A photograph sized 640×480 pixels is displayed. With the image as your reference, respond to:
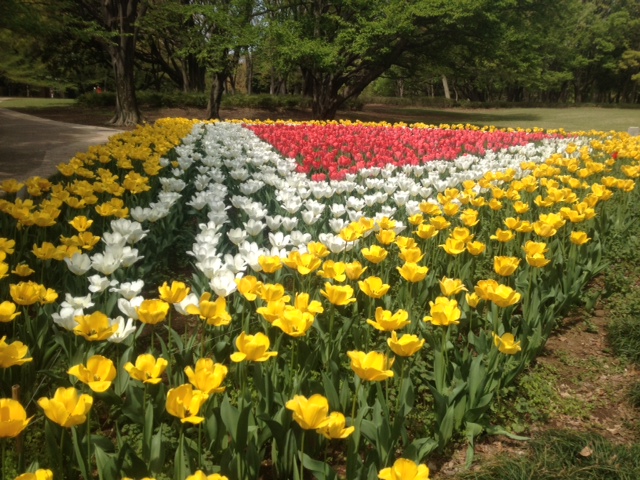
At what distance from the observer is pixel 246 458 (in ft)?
5.55

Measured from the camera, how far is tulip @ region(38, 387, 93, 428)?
1412 millimetres

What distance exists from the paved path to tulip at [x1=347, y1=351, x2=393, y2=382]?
23.4 ft

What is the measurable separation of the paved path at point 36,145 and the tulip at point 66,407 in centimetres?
690

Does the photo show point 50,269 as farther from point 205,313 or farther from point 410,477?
point 410,477

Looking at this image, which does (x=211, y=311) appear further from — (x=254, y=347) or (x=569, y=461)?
(x=569, y=461)

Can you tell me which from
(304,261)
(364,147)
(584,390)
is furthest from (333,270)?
(364,147)

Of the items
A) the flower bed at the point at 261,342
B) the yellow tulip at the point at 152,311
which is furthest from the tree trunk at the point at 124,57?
the yellow tulip at the point at 152,311

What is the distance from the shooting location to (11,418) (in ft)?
4.40

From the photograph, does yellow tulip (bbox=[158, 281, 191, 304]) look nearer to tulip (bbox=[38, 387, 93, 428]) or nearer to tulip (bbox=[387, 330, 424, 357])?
tulip (bbox=[38, 387, 93, 428])

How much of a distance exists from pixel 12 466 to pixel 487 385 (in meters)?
1.90

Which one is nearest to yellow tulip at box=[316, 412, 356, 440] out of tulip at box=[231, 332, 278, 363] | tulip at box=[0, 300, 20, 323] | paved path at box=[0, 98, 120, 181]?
tulip at box=[231, 332, 278, 363]

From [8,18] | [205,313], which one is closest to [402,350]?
[205,313]

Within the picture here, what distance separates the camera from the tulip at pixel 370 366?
5.45 ft

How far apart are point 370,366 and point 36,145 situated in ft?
38.5
